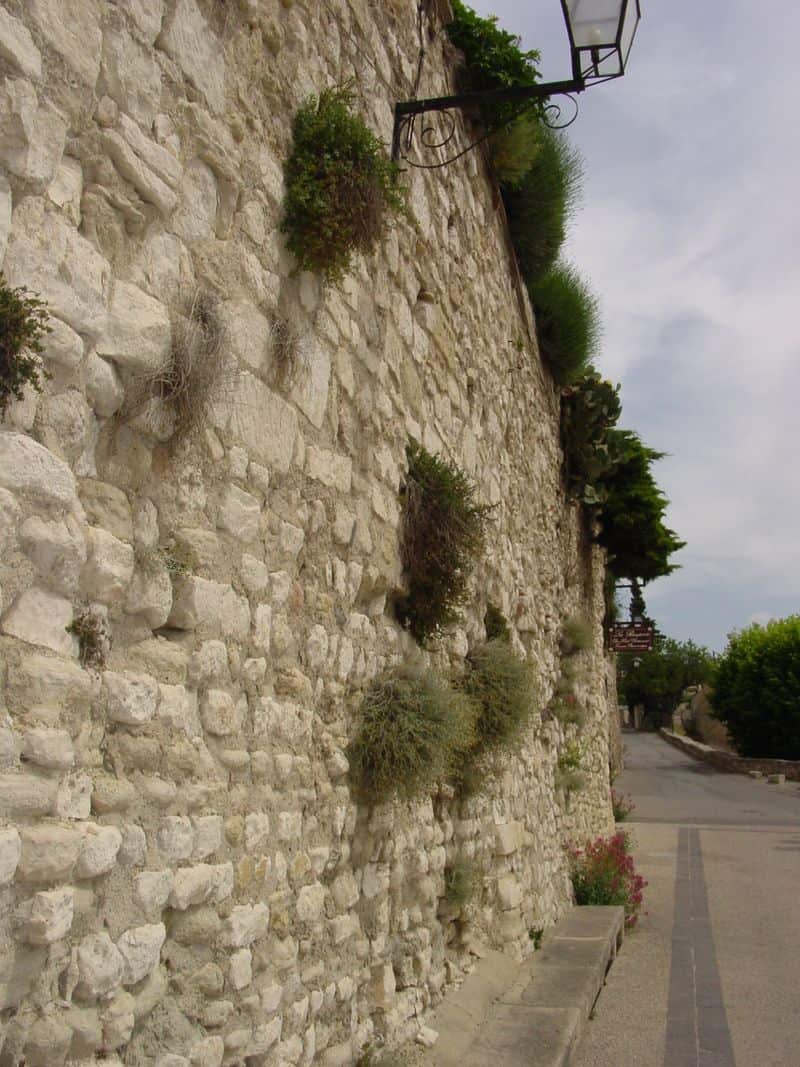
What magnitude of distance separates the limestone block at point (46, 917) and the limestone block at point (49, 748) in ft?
0.85

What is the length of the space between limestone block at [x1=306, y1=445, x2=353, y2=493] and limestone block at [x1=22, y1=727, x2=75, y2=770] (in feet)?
4.96

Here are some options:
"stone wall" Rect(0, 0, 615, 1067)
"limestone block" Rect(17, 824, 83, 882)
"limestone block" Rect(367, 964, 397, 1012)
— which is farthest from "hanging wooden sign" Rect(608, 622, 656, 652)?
"limestone block" Rect(17, 824, 83, 882)

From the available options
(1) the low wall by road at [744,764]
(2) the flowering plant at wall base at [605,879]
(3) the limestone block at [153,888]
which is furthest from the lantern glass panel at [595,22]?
(1) the low wall by road at [744,764]

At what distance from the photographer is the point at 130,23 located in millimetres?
2559

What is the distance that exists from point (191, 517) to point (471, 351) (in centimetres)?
354

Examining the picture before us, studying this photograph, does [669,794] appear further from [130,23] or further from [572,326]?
[130,23]

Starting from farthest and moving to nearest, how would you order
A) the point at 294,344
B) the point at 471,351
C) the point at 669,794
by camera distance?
1. the point at 669,794
2. the point at 471,351
3. the point at 294,344

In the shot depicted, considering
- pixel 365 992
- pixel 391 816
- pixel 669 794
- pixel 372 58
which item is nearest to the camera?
pixel 365 992

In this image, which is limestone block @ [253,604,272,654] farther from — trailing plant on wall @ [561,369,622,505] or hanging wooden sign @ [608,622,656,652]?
hanging wooden sign @ [608,622,656,652]

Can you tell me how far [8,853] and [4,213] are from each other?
1.29 metres

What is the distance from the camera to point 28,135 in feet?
7.00

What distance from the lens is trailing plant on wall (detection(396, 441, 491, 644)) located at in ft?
14.2

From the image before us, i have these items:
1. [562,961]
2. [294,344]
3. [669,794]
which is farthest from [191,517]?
[669,794]

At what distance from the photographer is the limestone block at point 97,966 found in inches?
83.3
